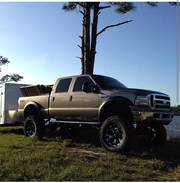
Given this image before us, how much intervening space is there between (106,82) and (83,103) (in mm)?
904

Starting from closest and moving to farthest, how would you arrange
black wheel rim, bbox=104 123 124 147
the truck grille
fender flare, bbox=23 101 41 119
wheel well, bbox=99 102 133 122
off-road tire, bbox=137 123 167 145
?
black wheel rim, bbox=104 123 124 147 → the truck grille → wheel well, bbox=99 102 133 122 → off-road tire, bbox=137 123 167 145 → fender flare, bbox=23 101 41 119

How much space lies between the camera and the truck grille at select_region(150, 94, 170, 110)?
10.5 metres

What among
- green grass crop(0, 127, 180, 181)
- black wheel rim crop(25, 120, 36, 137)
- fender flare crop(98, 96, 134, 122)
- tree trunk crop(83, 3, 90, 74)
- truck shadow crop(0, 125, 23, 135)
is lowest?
green grass crop(0, 127, 180, 181)

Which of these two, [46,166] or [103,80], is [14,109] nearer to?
[103,80]

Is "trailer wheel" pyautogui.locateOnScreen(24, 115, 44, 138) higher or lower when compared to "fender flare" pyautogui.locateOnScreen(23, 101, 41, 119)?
lower

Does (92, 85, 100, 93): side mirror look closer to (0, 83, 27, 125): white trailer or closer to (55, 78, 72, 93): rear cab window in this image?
(55, 78, 72, 93): rear cab window

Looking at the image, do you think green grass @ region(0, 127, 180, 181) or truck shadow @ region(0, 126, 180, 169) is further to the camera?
truck shadow @ region(0, 126, 180, 169)

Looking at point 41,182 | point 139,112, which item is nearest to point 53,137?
point 139,112

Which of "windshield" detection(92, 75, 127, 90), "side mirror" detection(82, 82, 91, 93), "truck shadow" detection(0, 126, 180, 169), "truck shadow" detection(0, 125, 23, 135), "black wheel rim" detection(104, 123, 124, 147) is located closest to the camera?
"truck shadow" detection(0, 126, 180, 169)

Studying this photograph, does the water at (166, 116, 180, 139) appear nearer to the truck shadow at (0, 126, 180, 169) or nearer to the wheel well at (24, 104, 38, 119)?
the truck shadow at (0, 126, 180, 169)

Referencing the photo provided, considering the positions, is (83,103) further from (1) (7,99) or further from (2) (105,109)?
(1) (7,99)

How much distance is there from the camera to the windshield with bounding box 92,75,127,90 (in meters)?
11.8

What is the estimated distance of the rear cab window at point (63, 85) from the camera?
12.9 m

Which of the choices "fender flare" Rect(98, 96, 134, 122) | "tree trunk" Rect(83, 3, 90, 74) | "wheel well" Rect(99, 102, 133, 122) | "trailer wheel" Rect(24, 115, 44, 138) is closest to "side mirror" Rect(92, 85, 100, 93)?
"fender flare" Rect(98, 96, 134, 122)
